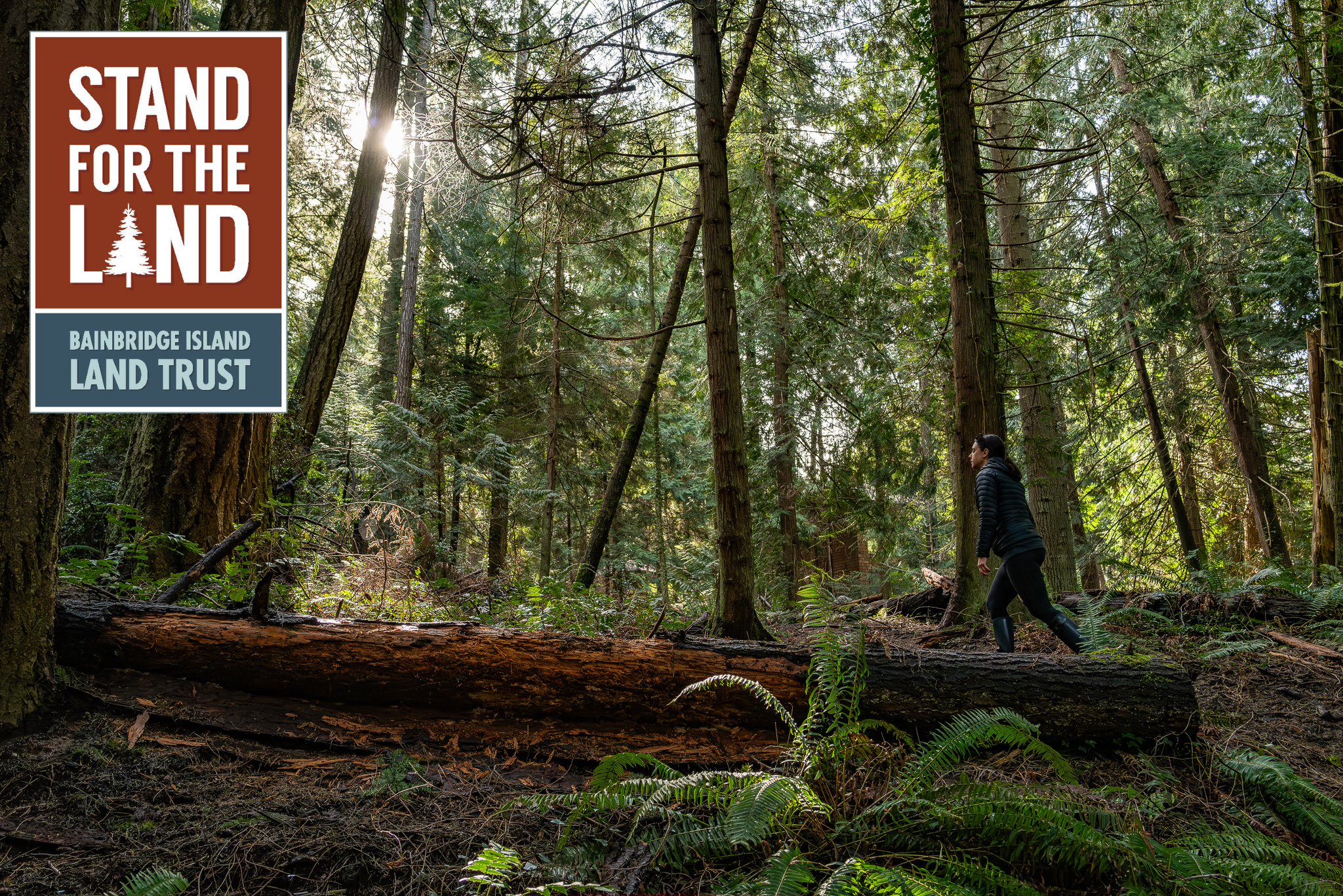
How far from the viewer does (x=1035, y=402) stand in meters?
9.73

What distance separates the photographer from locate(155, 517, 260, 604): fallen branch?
4.54 metres

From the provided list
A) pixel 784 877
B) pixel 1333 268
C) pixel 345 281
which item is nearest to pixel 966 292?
pixel 1333 268

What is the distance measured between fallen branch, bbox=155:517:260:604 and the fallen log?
56 centimetres

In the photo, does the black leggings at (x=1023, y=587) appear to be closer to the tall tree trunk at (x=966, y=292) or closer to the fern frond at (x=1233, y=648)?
the tall tree trunk at (x=966, y=292)

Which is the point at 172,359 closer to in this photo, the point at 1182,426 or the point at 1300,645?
the point at 1300,645

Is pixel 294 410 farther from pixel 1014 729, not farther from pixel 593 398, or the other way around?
pixel 593 398

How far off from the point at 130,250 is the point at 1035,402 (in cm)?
1046

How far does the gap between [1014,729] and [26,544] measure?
4.73 metres

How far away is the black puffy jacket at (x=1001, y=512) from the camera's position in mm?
5531

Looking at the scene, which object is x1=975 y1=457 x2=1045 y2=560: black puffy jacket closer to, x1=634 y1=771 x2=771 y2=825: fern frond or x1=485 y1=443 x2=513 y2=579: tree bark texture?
x1=634 y1=771 x2=771 y2=825: fern frond

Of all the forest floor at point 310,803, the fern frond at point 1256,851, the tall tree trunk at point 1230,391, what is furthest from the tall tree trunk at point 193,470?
the tall tree trunk at point 1230,391

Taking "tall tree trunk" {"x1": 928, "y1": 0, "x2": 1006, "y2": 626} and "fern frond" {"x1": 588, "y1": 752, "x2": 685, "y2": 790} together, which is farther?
"tall tree trunk" {"x1": 928, "y1": 0, "x2": 1006, "y2": 626}

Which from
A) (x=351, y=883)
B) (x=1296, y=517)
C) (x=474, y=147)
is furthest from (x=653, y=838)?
(x=1296, y=517)

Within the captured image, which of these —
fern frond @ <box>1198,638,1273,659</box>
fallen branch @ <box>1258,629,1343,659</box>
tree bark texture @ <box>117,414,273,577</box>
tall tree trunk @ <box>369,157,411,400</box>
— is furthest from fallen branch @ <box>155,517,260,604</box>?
tall tree trunk @ <box>369,157,411,400</box>
